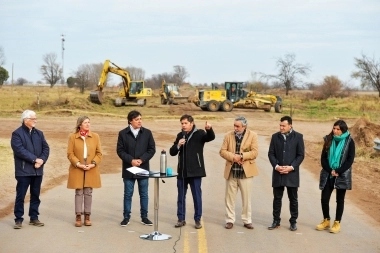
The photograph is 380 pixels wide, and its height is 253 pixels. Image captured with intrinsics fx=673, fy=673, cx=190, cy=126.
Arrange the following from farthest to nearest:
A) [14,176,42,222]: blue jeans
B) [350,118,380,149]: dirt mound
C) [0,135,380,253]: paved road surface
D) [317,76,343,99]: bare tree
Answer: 1. [317,76,343,99]: bare tree
2. [350,118,380,149]: dirt mound
3. [14,176,42,222]: blue jeans
4. [0,135,380,253]: paved road surface

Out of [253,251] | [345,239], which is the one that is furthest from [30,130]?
[345,239]

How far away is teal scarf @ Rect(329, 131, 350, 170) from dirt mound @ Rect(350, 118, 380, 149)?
52.5 ft

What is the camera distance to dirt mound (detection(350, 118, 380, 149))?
27080 mm

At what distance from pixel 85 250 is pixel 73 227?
1.65m

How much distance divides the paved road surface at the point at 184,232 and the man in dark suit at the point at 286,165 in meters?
0.34

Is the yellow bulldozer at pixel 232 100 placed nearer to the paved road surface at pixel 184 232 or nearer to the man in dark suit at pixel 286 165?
the paved road surface at pixel 184 232

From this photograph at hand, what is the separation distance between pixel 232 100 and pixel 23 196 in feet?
153

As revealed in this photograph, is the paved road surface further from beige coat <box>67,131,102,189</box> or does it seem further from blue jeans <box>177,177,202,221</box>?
beige coat <box>67,131,102,189</box>

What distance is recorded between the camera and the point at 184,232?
1055 cm

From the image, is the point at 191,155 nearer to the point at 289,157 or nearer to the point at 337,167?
the point at 289,157

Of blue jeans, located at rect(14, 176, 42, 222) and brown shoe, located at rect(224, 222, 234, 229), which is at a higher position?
blue jeans, located at rect(14, 176, 42, 222)

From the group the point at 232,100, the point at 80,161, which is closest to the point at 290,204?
the point at 80,161

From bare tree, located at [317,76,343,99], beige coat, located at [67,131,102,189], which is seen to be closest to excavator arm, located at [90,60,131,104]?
bare tree, located at [317,76,343,99]

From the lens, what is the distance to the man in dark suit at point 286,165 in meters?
10.9
